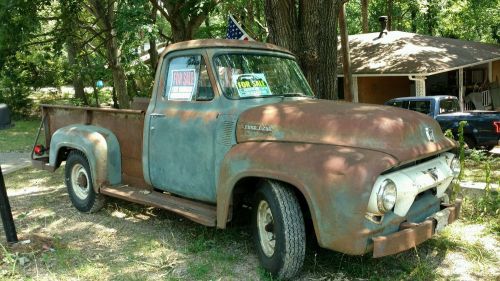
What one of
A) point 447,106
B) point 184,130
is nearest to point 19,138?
point 447,106

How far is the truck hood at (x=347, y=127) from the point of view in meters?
3.91

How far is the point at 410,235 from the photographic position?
3.81m

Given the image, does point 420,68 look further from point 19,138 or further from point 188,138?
point 19,138

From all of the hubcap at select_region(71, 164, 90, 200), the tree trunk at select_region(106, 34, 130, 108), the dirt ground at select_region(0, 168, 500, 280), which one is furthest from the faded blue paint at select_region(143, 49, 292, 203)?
the tree trunk at select_region(106, 34, 130, 108)

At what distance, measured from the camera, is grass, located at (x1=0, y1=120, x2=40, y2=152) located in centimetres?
1377

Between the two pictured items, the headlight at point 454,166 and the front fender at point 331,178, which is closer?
the front fender at point 331,178

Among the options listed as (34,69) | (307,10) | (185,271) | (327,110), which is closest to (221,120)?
(327,110)

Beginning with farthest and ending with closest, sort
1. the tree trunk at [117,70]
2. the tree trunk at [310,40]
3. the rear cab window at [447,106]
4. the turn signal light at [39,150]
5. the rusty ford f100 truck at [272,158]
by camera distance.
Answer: the tree trunk at [117,70] → the rear cab window at [447,106] → the tree trunk at [310,40] → the turn signal light at [39,150] → the rusty ford f100 truck at [272,158]

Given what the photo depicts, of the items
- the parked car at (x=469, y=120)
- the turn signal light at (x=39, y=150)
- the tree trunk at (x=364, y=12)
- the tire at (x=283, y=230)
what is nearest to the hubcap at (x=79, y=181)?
the turn signal light at (x=39, y=150)

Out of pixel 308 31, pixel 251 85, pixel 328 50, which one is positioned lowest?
pixel 251 85

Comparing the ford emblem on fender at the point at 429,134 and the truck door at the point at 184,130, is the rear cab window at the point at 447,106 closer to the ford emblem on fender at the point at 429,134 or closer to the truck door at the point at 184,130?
the ford emblem on fender at the point at 429,134

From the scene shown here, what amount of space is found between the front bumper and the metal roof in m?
12.5

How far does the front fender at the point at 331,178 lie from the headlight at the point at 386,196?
0.38 feet

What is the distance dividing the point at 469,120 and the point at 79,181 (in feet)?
28.5
